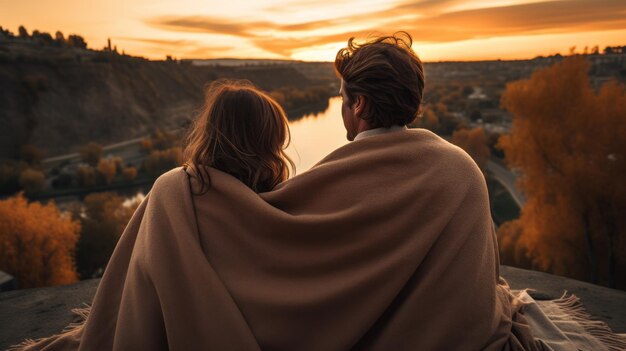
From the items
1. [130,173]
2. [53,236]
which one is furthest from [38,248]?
[130,173]

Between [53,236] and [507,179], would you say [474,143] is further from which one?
[53,236]

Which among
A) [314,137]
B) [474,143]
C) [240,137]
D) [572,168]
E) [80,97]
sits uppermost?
[240,137]

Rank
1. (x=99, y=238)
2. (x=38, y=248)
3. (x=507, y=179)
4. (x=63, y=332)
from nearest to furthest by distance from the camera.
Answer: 1. (x=63, y=332)
2. (x=38, y=248)
3. (x=99, y=238)
4. (x=507, y=179)

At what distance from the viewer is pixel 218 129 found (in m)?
2.25

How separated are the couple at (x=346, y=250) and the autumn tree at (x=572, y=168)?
1288 centimetres

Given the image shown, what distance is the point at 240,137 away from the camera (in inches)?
89.8

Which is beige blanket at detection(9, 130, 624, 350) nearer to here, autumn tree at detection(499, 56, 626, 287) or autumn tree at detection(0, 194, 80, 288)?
autumn tree at detection(499, 56, 626, 287)

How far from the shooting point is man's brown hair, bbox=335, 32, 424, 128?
2.00 m

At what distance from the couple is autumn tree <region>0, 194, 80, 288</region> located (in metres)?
16.5

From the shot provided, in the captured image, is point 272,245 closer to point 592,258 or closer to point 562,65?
point 592,258

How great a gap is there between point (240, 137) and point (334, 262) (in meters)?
0.77

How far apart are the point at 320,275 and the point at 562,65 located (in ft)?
49.2

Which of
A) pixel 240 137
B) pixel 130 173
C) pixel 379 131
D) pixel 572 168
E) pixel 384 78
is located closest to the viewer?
pixel 384 78

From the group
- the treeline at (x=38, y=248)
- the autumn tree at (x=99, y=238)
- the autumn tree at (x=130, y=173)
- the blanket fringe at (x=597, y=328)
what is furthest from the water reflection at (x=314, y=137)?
the blanket fringe at (x=597, y=328)
